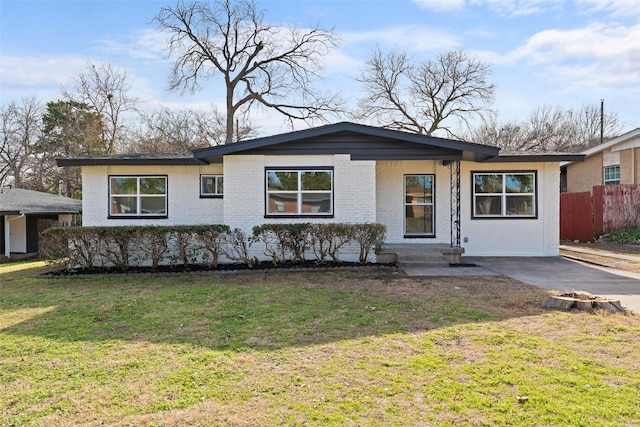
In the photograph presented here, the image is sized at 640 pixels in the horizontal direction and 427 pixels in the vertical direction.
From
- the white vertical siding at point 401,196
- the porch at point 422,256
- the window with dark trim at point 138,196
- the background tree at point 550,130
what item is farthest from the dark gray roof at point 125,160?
the background tree at point 550,130

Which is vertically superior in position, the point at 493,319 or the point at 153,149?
the point at 153,149

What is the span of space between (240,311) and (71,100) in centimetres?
2887

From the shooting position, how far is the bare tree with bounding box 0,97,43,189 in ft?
101

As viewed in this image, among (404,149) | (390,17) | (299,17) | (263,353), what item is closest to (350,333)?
(263,353)

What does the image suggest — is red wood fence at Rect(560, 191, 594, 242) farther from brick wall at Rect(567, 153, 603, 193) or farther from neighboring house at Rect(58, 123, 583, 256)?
neighboring house at Rect(58, 123, 583, 256)

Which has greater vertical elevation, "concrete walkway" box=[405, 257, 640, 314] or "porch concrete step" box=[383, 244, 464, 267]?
"porch concrete step" box=[383, 244, 464, 267]

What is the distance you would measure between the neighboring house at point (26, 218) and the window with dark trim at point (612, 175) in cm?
2501

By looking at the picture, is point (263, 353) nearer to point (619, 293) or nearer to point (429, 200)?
point (619, 293)

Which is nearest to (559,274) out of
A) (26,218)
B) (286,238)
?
(286,238)

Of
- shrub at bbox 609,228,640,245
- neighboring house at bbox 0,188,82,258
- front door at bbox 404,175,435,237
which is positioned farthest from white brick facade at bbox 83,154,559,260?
neighboring house at bbox 0,188,82,258

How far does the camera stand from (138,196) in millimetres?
12203

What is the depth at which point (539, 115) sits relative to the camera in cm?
3625

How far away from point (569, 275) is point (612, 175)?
14.2 metres

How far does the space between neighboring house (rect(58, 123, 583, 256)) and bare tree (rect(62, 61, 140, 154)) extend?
63.9ft
